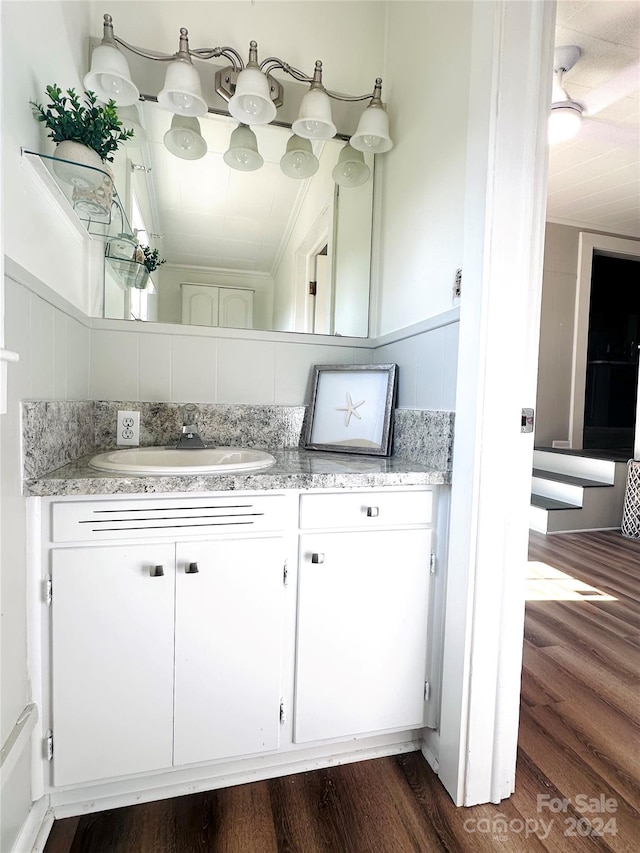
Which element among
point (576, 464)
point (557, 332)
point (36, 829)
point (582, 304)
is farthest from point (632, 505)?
point (36, 829)

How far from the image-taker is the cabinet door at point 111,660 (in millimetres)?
969

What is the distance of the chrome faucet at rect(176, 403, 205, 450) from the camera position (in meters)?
1.41

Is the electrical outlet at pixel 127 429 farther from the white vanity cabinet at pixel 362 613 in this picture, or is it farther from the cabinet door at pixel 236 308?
the white vanity cabinet at pixel 362 613

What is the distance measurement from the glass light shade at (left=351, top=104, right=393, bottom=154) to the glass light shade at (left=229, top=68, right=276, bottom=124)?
0.31 meters

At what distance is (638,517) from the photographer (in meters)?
3.36

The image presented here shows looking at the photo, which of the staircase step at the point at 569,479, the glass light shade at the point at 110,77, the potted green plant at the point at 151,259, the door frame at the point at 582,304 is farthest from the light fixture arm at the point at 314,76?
the door frame at the point at 582,304

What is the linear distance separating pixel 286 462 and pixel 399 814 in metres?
0.91

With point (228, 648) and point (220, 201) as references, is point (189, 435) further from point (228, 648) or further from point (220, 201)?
point (220, 201)

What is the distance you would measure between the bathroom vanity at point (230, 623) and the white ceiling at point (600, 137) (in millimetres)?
2350

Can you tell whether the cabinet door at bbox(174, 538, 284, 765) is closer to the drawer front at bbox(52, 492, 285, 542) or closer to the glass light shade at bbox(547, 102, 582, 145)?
the drawer front at bbox(52, 492, 285, 542)

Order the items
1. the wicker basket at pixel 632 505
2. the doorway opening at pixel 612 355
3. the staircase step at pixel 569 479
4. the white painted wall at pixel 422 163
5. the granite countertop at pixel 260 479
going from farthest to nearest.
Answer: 1. the doorway opening at pixel 612 355
2. the staircase step at pixel 569 479
3. the wicker basket at pixel 632 505
4. the white painted wall at pixel 422 163
5. the granite countertop at pixel 260 479

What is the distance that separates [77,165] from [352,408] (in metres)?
1.04

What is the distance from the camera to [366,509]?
1155 millimetres

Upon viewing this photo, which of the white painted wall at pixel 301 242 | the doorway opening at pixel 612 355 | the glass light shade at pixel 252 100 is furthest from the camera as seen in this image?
the doorway opening at pixel 612 355
